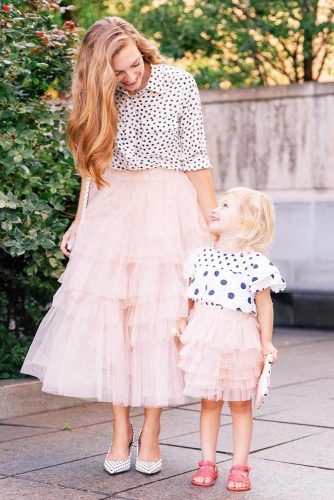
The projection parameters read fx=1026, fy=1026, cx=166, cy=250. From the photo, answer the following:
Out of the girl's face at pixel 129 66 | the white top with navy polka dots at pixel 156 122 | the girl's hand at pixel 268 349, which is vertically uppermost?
the girl's face at pixel 129 66

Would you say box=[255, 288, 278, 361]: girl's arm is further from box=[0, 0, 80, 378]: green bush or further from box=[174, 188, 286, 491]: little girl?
box=[0, 0, 80, 378]: green bush

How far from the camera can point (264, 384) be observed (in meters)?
4.24

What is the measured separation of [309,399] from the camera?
6.55 metres

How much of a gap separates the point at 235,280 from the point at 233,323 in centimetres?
18

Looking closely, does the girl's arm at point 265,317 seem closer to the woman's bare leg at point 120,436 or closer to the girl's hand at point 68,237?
→ the woman's bare leg at point 120,436

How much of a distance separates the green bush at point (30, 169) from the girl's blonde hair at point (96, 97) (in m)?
1.38

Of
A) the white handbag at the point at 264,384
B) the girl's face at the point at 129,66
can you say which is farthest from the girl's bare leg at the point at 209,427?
the girl's face at the point at 129,66

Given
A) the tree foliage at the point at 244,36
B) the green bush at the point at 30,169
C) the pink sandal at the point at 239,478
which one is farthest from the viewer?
the tree foliage at the point at 244,36

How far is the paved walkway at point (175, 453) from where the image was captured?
441cm

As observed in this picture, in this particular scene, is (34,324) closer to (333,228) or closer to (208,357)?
(208,357)

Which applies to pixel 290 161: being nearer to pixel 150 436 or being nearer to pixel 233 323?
pixel 150 436

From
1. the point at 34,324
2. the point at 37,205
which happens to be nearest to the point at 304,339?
the point at 34,324

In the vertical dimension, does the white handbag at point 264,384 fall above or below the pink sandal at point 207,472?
above

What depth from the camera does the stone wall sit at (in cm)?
1066
